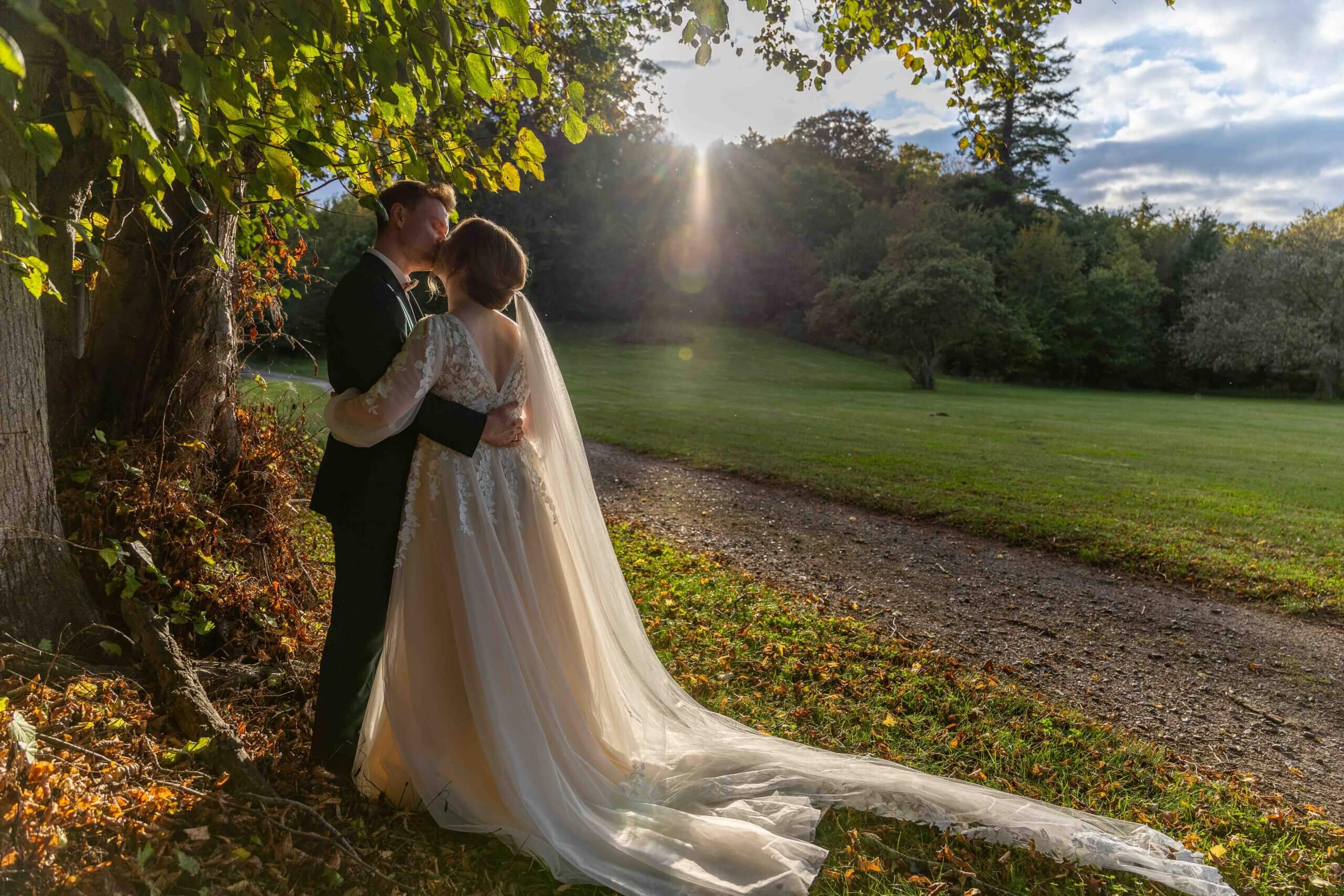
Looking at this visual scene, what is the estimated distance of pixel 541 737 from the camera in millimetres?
3080

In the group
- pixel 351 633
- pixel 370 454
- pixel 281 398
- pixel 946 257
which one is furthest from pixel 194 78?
pixel 946 257

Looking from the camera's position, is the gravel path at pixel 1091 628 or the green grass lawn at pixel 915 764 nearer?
the green grass lawn at pixel 915 764

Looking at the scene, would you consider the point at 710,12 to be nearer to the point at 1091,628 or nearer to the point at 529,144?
the point at 529,144

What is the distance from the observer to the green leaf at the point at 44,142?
196cm

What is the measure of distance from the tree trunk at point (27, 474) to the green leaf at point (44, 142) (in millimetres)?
1182

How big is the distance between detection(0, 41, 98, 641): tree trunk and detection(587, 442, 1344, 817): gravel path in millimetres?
5015

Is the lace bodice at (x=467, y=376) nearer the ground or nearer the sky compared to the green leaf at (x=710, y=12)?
nearer the ground

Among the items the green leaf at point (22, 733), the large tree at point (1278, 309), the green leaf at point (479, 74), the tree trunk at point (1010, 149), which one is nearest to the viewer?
the green leaf at point (22, 733)

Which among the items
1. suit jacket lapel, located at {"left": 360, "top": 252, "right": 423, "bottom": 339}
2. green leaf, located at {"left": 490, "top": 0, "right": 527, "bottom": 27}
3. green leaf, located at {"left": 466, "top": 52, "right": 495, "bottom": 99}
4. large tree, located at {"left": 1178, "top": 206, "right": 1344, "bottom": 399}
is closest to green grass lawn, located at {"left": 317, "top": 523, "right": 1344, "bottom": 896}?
suit jacket lapel, located at {"left": 360, "top": 252, "right": 423, "bottom": 339}

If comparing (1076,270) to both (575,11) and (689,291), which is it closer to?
(689,291)

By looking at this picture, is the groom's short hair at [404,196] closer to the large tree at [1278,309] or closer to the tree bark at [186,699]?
the tree bark at [186,699]

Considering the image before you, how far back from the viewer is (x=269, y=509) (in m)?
4.97

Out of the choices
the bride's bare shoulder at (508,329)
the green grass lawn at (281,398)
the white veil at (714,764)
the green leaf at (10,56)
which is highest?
the green leaf at (10,56)

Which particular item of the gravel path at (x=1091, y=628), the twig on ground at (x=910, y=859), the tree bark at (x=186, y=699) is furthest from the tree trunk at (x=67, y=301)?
the gravel path at (x=1091, y=628)
